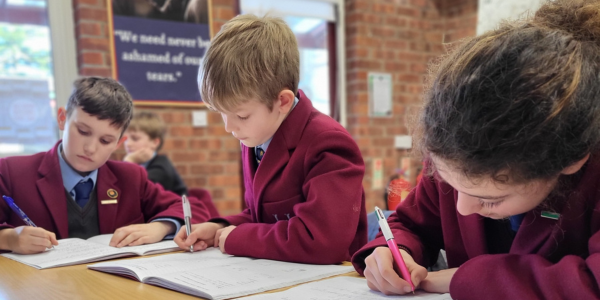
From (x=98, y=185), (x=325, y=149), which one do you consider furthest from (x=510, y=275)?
(x=98, y=185)

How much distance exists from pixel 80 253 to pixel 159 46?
2.11m

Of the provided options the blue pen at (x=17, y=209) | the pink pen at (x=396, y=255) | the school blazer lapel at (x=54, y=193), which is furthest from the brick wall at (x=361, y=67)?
the pink pen at (x=396, y=255)

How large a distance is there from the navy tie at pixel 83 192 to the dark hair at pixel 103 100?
0.64 ft

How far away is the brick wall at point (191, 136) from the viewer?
2.75m

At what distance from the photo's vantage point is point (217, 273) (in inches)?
32.9

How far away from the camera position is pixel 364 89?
147 inches

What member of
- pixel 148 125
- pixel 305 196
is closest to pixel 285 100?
pixel 305 196

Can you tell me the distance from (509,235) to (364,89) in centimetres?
300

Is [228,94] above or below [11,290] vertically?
above

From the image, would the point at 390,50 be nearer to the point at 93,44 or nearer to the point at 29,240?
the point at 93,44

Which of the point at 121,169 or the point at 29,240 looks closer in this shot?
the point at 29,240

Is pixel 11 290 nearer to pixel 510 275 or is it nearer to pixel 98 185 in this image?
pixel 98 185

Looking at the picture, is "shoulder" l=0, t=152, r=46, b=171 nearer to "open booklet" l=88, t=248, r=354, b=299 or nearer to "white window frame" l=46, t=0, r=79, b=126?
"open booklet" l=88, t=248, r=354, b=299

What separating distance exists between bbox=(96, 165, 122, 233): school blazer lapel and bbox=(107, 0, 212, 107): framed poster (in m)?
1.52
